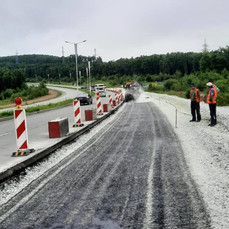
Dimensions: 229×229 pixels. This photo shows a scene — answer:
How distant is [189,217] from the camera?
400cm

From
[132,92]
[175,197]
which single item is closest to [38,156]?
[175,197]

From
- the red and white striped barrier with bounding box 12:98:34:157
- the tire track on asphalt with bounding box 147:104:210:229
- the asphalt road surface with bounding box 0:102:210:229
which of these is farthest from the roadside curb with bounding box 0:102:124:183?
the tire track on asphalt with bounding box 147:104:210:229

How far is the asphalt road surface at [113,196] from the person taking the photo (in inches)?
157

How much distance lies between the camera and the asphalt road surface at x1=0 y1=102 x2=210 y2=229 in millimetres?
3977

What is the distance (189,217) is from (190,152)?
4.30m

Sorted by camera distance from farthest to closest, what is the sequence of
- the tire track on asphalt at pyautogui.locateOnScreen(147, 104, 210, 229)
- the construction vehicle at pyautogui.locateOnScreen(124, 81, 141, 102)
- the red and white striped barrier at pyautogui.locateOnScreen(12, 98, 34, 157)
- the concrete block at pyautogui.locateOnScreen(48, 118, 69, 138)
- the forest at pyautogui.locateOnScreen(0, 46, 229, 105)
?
1. the forest at pyautogui.locateOnScreen(0, 46, 229, 105)
2. the construction vehicle at pyautogui.locateOnScreen(124, 81, 141, 102)
3. the concrete block at pyautogui.locateOnScreen(48, 118, 69, 138)
4. the red and white striped barrier at pyautogui.locateOnScreen(12, 98, 34, 157)
5. the tire track on asphalt at pyautogui.locateOnScreen(147, 104, 210, 229)

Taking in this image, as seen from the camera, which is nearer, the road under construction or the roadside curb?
the road under construction

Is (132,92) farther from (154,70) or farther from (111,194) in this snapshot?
(154,70)

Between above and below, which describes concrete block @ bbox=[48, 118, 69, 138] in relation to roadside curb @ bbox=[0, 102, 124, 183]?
above

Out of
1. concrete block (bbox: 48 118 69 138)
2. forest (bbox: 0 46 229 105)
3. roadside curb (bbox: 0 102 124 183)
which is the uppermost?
forest (bbox: 0 46 229 105)

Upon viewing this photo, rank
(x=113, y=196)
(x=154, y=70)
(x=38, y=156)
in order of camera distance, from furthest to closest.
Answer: (x=154, y=70)
(x=38, y=156)
(x=113, y=196)

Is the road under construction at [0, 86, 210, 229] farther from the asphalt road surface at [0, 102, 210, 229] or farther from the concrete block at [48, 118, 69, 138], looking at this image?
the concrete block at [48, 118, 69, 138]

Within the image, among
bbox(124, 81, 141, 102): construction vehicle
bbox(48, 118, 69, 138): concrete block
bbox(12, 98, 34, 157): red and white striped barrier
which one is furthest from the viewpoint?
bbox(124, 81, 141, 102): construction vehicle

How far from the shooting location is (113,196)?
488 cm
